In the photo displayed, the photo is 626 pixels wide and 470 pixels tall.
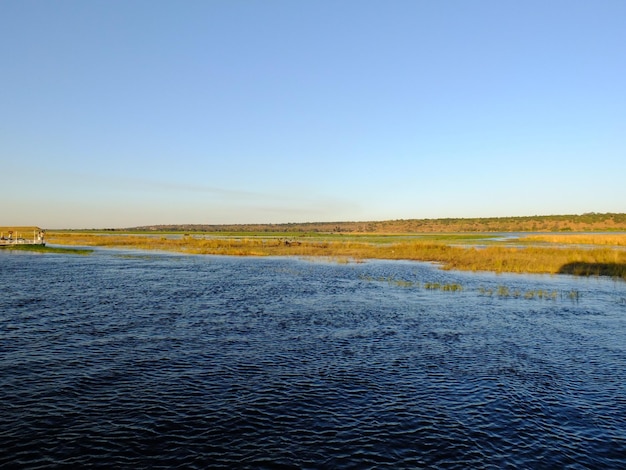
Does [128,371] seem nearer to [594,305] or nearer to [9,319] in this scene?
[9,319]

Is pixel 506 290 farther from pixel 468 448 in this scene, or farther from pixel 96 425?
pixel 96 425

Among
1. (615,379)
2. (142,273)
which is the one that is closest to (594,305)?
(615,379)

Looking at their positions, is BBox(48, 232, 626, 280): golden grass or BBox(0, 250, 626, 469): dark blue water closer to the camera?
BBox(0, 250, 626, 469): dark blue water

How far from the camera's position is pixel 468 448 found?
438 inches

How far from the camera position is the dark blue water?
428 inches

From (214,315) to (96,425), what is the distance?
1445 cm

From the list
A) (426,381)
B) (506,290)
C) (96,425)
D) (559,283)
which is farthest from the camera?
(559,283)

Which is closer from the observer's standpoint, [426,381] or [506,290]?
[426,381]

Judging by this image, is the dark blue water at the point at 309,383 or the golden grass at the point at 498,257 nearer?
the dark blue water at the point at 309,383

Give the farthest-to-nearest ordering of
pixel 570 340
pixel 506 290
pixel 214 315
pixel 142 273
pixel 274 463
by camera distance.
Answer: pixel 142 273 → pixel 506 290 → pixel 214 315 → pixel 570 340 → pixel 274 463

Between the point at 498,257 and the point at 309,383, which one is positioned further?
the point at 498,257

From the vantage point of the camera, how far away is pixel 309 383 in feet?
50.5

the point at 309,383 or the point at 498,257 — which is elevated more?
the point at 498,257

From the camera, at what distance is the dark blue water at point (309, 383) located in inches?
428
